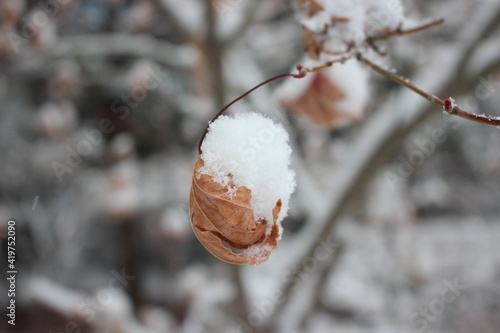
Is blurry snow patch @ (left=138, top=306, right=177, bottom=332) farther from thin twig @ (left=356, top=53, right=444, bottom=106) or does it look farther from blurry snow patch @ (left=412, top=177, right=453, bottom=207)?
blurry snow patch @ (left=412, top=177, right=453, bottom=207)

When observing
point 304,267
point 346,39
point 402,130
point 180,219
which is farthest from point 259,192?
point 180,219

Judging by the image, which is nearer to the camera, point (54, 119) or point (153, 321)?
point (54, 119)

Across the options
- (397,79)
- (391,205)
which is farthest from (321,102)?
(391,205)

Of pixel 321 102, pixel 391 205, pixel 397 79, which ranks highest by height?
pixel 391 205

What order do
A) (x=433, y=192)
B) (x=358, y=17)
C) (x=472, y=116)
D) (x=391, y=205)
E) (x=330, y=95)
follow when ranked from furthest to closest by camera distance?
(x=433, y=192), (x=391, y=205), (x=330, y=95), (x=358, y=17), (x=472, y=116)

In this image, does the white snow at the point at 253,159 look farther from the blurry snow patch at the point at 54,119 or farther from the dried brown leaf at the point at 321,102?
the blurry snow patch at the point at 54,119

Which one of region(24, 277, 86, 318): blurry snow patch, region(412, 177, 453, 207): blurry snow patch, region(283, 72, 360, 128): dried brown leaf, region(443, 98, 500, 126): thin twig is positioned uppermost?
region(412, 177, 453, 207): blurry snow patch

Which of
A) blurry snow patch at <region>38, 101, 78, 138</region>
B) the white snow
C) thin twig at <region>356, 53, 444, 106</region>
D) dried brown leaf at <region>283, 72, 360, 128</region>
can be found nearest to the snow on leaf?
the white snow

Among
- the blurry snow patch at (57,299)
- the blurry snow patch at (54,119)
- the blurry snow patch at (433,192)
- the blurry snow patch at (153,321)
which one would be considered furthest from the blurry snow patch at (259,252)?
the blurry snow patch at (433,192)

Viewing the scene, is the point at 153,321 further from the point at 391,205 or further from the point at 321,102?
the point at 321,102

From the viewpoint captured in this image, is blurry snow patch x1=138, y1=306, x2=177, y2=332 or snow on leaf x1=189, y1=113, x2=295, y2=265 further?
blurry snow patch x1=138, y1=306, x2=177, y2=332
